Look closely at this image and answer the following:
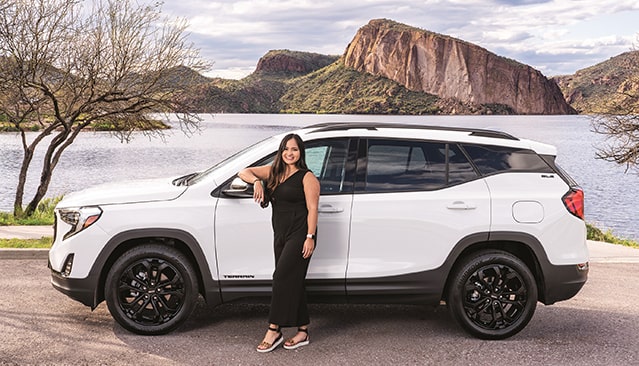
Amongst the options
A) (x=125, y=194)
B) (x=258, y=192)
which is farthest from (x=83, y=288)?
(x=258, y=192)

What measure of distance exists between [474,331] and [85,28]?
13.6 metres

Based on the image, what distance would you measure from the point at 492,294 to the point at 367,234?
1.21m

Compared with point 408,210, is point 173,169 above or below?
below

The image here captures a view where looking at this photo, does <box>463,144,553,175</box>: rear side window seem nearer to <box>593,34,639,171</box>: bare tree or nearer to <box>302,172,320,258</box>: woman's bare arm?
<box>302,172,320,258</box>: woman's bare arm

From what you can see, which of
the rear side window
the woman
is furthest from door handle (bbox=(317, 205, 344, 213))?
the rear side window

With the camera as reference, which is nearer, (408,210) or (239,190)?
(239,190)

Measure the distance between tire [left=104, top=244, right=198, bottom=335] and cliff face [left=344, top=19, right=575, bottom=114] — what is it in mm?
155749

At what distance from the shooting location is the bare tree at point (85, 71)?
15.9 metres

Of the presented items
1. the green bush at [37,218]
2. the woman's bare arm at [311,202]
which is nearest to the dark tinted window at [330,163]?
the woman's bare arm at [311,202]

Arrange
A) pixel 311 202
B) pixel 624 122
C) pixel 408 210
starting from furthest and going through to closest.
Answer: pixel 624 122
pixel 408 210
pixel 311 202

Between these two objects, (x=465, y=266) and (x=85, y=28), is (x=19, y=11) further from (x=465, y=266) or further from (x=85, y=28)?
(x=465, y=266)

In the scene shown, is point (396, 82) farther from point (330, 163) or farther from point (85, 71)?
point (330, 163)

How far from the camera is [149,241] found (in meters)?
6.07

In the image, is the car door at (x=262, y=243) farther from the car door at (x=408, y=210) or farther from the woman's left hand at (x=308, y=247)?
the woman's left hand at (x=308, y=247)
